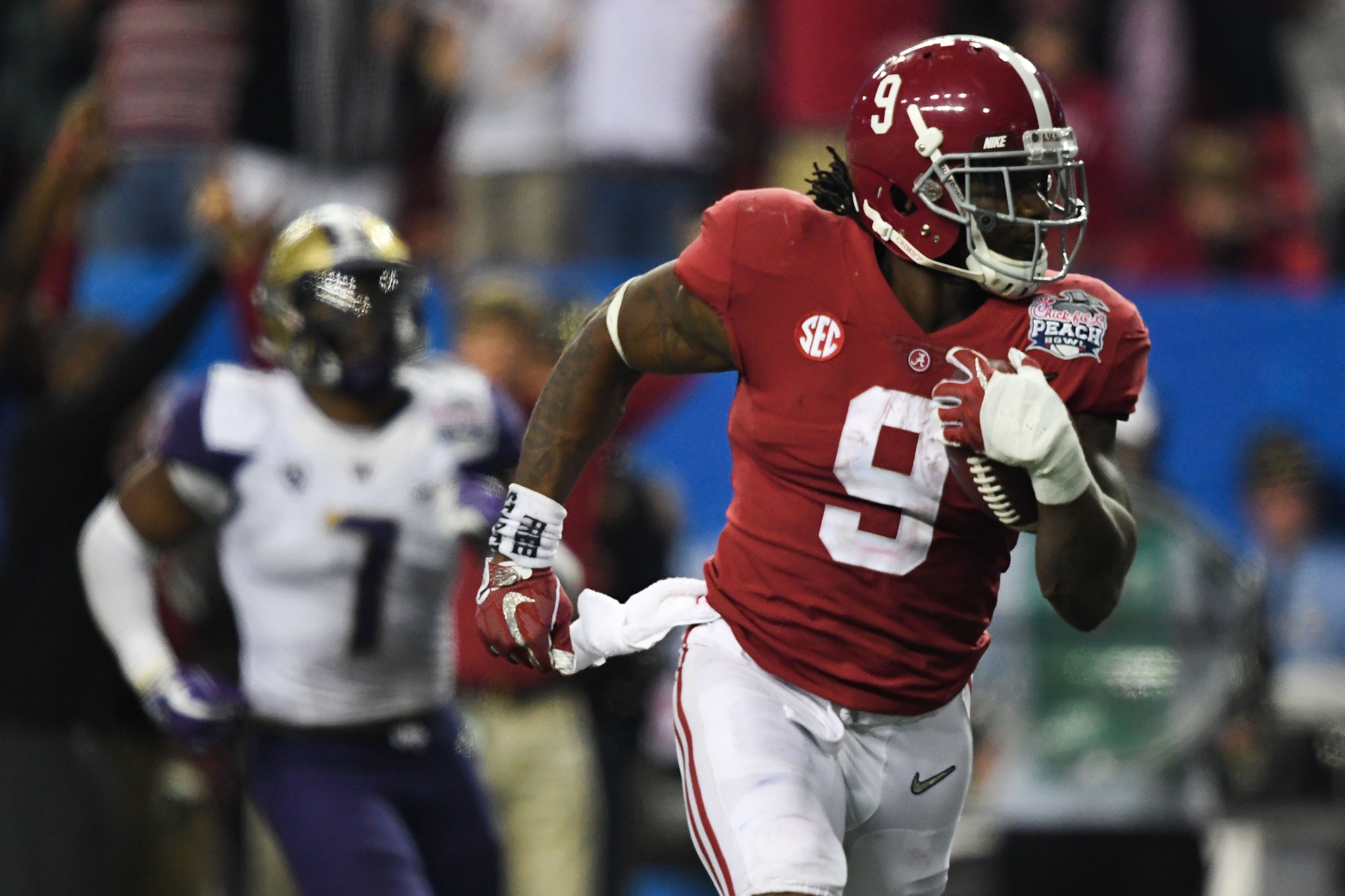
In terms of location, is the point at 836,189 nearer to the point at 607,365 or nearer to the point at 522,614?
the point at 607,365

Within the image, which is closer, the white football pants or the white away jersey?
the white football pants

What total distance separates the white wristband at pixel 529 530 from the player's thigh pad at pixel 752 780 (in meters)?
0.29

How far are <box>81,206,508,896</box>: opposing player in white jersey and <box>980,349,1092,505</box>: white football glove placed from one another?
1.66 m

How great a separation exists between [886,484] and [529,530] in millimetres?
576

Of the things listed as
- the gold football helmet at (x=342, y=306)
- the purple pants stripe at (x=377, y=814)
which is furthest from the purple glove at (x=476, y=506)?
the purple pants stripe at (x=377, y=814)

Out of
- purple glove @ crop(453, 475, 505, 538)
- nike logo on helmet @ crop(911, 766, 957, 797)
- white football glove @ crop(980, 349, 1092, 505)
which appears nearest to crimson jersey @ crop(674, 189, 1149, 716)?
nike logo on helmet @ crop(911, 766, 957, 797)

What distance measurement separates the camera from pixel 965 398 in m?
2.81

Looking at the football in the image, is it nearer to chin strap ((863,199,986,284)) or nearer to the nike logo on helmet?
chin strap ((863,199,986,284))

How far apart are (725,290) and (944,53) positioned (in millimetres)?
503

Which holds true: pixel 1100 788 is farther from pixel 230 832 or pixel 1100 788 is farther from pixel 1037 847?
pixel 230 832

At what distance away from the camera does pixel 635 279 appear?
325 centimetres

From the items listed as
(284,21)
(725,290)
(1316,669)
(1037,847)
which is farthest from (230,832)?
(725,290)

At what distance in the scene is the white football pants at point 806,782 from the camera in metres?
2.92

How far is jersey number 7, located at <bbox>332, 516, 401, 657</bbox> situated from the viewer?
Answer: 4172 mm
